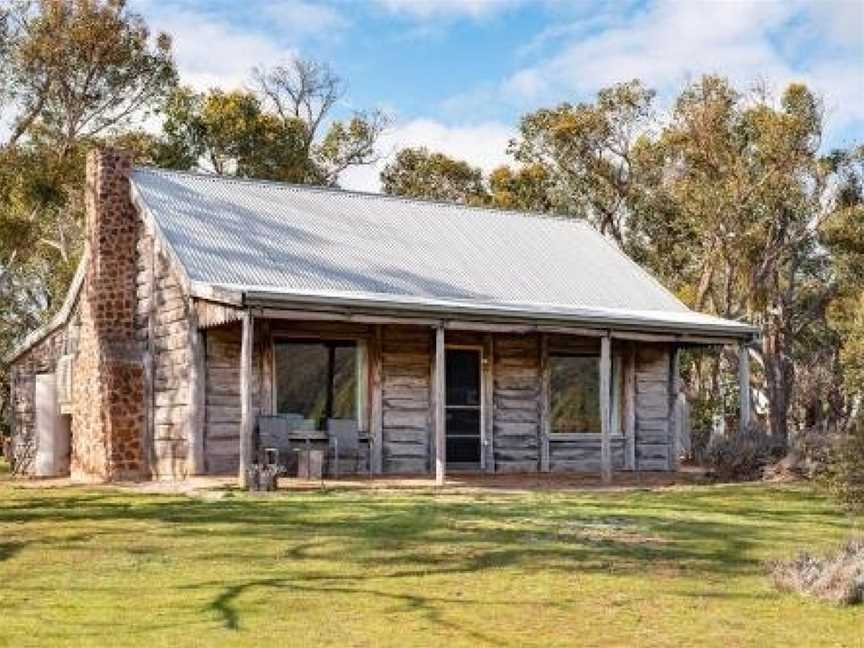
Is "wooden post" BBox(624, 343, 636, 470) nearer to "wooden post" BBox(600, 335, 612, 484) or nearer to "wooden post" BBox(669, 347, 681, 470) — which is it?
"wooden post" BBox(669, 347, 681, 470)

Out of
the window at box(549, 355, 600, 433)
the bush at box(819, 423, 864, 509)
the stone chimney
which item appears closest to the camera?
the bush at box(819, 423, 864, 509)

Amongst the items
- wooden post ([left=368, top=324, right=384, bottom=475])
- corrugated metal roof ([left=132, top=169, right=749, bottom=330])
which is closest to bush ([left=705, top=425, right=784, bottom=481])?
corrugated metal roof ([left=132, top=169, right=749, bottom=330])

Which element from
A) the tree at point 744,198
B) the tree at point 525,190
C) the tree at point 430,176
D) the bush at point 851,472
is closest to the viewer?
the bush at point 851,472

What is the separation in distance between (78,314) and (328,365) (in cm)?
553

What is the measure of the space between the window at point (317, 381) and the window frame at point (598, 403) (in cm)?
374

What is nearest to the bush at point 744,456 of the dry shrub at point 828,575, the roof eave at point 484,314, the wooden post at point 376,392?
the roof eave at point 484,314

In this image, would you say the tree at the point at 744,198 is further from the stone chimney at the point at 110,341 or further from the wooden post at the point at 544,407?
the stone chimney at the point at 110,341

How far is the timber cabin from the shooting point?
19.0 meters

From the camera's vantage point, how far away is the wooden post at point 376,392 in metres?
20.1

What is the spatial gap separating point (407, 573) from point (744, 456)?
11.6 metres

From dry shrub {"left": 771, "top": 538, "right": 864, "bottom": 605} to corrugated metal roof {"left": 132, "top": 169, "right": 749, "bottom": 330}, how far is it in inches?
360

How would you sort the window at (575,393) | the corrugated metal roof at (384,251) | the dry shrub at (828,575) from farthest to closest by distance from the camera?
the window at (575,393)
the corrugated metal roof at (384,251)
the dry shrub at (828,575)

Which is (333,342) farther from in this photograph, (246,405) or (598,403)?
(598,403)

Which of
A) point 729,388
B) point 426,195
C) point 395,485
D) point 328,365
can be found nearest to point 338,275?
point 328,365
